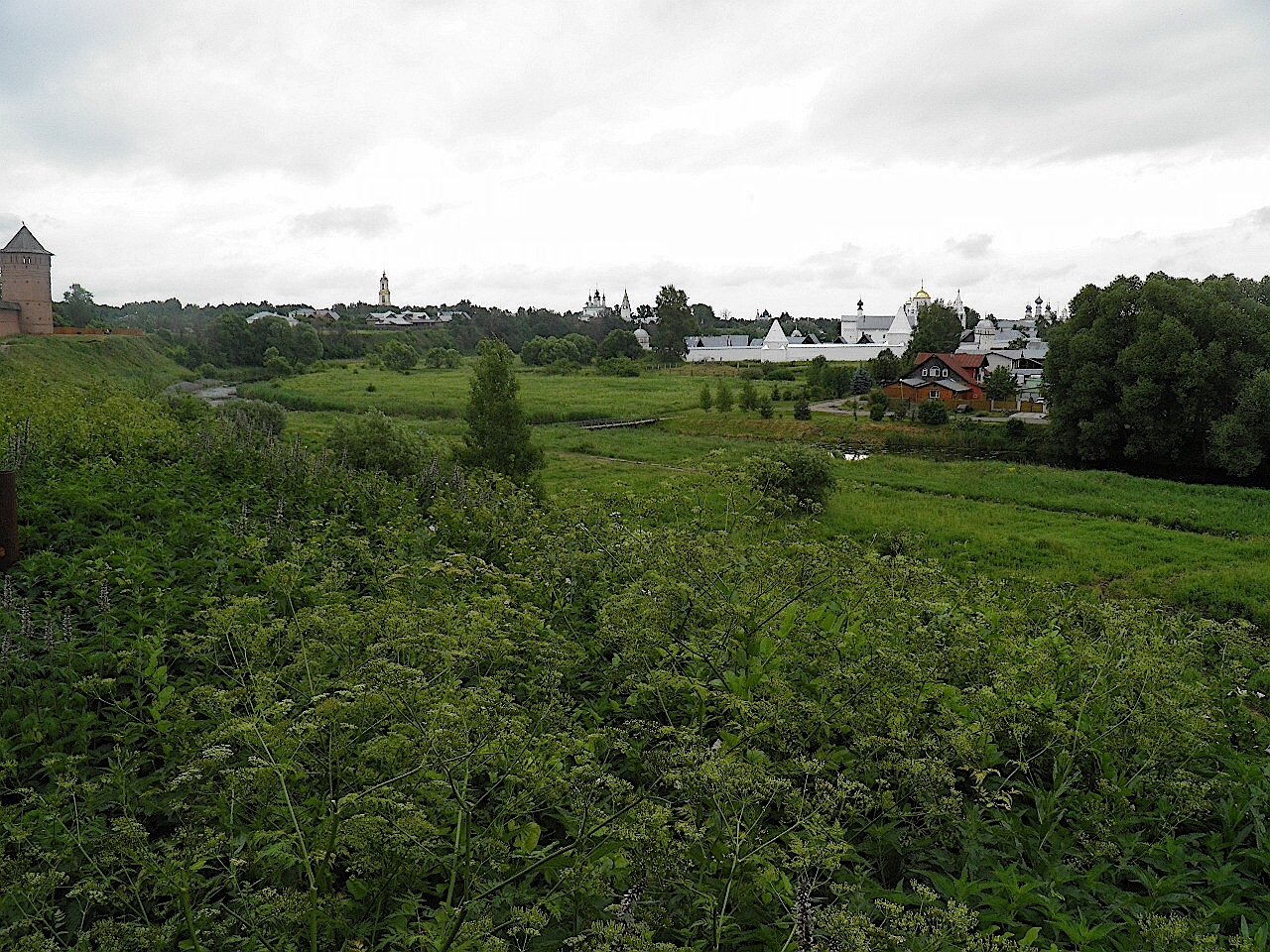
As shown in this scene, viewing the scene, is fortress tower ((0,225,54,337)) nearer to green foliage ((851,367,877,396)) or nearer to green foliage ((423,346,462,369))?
green foliage ((423,346,462,369))

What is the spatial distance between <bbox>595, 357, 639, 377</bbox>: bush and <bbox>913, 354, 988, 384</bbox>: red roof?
2898 cm

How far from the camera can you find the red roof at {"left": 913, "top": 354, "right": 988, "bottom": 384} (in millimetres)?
52312

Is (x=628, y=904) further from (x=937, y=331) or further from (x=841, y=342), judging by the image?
(x=841, y=342)

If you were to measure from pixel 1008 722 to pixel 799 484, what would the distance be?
16058 millimetres

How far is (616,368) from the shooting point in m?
78.4

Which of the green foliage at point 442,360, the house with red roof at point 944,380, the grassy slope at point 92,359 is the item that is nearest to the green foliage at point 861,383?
the house with red roof at point 944,380

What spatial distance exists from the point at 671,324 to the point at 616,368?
12.1 m

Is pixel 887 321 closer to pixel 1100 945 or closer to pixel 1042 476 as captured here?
pixel 1042 476

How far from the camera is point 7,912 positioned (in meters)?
2.68

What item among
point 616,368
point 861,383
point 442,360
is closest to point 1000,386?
point 861,383

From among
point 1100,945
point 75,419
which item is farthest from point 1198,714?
point 75,419

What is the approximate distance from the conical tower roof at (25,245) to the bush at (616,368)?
4279 cm

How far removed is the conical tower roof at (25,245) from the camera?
4916 centimetres

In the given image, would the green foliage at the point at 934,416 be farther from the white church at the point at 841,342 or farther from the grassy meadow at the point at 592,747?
the white church at the point at 841,342
